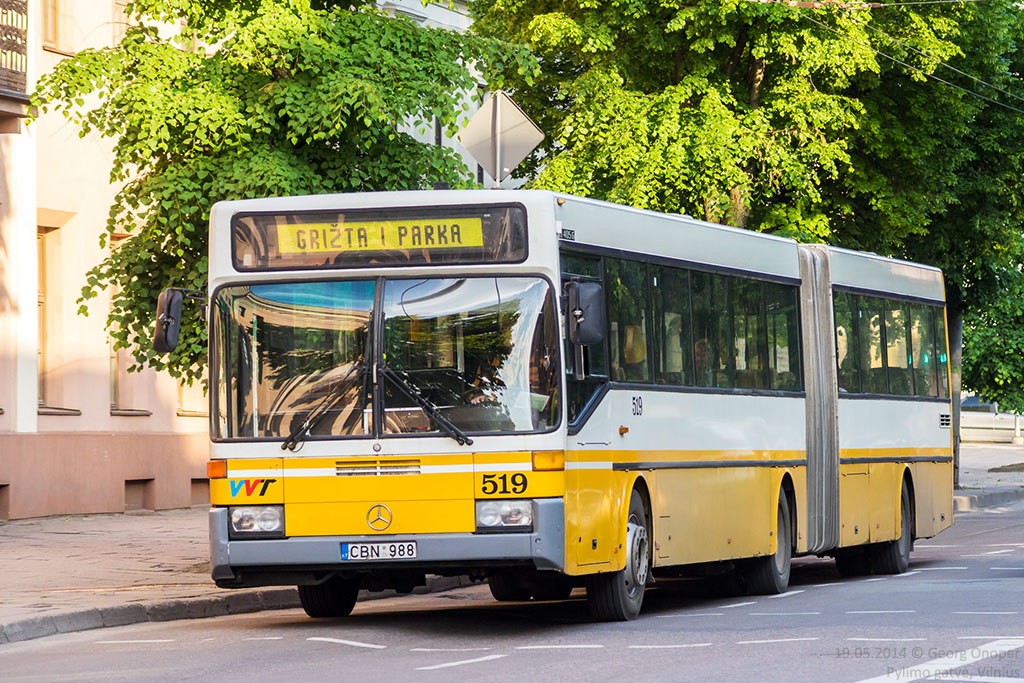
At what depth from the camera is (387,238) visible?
12.7 m

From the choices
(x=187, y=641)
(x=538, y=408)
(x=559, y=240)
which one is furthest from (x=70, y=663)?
(x=559, y=240)

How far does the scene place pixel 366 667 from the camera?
1068 centimetres

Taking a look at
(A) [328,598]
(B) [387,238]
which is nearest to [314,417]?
(B) [387,238]

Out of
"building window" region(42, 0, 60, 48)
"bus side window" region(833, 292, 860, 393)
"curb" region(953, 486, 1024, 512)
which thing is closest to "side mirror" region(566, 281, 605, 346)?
"bus side window" region(833, 292, 860, 393)

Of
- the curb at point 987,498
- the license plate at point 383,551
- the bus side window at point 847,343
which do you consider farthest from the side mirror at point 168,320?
the curb at point 987,498

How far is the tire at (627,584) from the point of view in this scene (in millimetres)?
13375

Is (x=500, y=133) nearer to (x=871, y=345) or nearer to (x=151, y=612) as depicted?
(x=871, y=345)

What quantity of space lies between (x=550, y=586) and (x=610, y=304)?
2101 millimetres

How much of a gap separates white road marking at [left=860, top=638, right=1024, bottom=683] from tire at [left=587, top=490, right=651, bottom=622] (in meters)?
3.07

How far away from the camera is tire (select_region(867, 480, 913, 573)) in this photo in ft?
65.1

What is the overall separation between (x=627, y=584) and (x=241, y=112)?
5.73 m

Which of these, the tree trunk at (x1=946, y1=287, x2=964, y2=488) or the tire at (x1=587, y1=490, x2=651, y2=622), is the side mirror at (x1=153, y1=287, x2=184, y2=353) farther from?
the tree trunk at (x1=946, y1=287, x2=964, y2=488)

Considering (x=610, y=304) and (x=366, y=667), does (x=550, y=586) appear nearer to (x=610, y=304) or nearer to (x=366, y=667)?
(x=610, y=304)

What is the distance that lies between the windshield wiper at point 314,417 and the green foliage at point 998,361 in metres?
40.9
